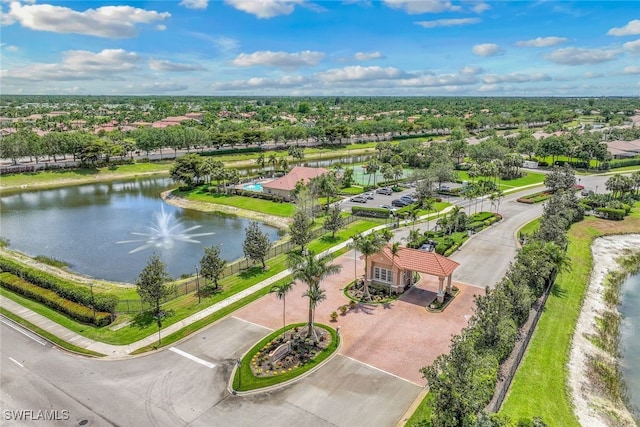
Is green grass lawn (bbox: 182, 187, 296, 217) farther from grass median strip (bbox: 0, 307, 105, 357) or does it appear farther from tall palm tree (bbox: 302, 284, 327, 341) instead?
grass median strip (bbox: 0, 307, 105, 357)

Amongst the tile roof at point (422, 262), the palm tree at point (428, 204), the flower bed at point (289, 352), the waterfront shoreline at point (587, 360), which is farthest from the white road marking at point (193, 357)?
the palm tree at point (428, 204)

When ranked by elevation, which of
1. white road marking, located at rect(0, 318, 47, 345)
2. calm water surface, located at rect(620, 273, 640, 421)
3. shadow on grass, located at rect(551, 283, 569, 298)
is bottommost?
calm water surface, located at rect(620, 273, 640, 421)

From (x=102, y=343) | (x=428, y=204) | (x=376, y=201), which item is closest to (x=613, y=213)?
(x=428, y=204)

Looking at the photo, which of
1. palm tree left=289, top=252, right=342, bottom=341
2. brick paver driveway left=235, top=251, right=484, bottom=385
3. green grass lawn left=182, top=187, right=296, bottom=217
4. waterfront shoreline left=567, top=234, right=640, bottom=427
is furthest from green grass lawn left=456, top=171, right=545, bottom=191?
palm tree left=289, top=252, right=342, bottom=341

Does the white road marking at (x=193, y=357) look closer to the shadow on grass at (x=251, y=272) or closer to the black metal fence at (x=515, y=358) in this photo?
the shadow on grass at (x=251, y=272)

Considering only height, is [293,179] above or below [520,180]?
above

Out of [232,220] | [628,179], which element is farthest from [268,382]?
[628,179]

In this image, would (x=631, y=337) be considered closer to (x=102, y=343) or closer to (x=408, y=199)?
(x=102, y=343)

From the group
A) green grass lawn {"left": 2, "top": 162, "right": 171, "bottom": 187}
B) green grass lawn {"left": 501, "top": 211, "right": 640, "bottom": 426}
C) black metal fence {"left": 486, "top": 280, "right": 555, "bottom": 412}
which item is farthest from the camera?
green grass lawn {"left": 2, "top": 162, "right": 171, "bottom": 187}
